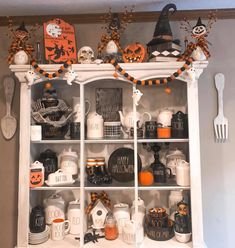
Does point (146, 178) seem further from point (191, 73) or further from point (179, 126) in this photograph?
point (191, 73)

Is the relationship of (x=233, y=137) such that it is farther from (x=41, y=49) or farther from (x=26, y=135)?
(x=41, y=49)

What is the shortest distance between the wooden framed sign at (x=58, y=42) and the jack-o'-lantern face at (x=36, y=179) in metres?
0.73

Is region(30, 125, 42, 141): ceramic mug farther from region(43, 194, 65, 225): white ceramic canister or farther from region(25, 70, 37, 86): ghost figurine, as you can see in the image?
region(43, 194, 65, 225): white ceramic canister

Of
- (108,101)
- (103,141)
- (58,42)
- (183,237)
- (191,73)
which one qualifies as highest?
(58,42)

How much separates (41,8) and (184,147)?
4.64 ft

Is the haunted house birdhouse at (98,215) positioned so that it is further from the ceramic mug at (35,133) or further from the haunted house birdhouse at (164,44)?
the haunted house birdhouse at (164,44)

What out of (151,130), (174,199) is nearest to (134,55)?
(151,130)

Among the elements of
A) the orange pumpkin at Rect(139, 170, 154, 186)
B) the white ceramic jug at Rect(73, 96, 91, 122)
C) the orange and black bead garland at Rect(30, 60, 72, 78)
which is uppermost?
the orange and black bead garland at Rect(30, 60, 72, 78)

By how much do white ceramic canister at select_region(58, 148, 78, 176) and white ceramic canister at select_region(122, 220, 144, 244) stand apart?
50cm

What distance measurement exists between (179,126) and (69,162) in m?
0.79

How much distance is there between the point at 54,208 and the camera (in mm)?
1815

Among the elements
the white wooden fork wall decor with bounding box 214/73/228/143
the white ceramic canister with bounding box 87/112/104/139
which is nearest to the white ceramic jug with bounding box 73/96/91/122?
the white ceramic canister with bounding box 87/112/104/139

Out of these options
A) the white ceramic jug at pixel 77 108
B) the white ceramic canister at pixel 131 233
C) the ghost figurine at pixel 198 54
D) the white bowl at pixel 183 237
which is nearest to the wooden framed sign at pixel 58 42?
the white ceramic jug at pixel 77 108

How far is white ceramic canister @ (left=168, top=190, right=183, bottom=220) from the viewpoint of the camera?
1.81m
